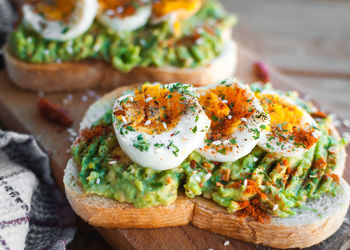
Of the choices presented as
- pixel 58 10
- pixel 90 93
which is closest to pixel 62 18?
pixel 58 10

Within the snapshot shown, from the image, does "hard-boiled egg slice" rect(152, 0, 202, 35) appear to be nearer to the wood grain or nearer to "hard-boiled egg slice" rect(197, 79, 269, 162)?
"hard-boiled egg slice" rect(197, 79, 269, 162)

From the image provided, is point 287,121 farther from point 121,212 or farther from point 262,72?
point 262,72

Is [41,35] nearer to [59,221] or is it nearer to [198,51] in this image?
[198,51]

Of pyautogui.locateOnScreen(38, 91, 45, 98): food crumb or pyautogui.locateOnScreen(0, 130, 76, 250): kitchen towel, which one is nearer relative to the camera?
pyautogui.locateOnScreen(0, 130, 76, 250): kitchen towel

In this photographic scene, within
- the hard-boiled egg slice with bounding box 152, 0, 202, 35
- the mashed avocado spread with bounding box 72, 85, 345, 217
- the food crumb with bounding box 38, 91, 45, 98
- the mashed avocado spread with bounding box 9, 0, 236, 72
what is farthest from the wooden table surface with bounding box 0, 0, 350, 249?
the food crumb with bounding box 38, 91, 45, 98

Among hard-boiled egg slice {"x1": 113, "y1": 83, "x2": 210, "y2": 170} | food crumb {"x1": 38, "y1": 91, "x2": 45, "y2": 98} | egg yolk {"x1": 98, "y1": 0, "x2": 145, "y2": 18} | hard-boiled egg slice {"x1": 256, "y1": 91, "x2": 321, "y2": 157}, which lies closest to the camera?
hard-boiled egg slice {"x1": 113, "y1": 83, "x2": 210, "y2": 170}

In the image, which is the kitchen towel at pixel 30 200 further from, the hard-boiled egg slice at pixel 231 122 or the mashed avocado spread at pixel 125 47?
the hard-boiled egg slice at pixel 231 122

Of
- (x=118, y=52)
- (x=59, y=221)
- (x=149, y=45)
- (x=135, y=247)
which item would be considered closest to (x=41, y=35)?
(x=118, y=52)
